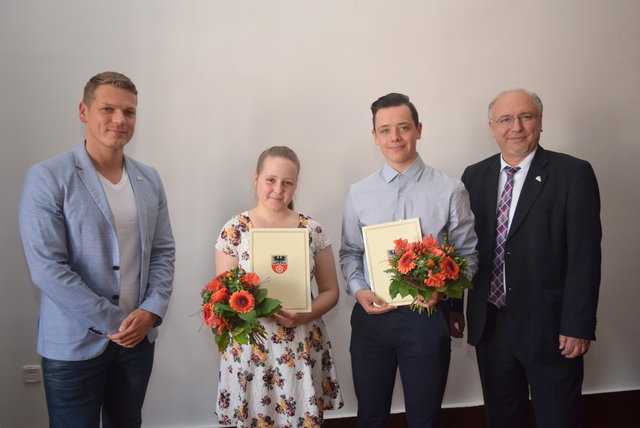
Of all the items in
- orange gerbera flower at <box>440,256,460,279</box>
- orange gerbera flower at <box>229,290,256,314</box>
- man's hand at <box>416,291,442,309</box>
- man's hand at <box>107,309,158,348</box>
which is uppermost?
orange gerbera flower at <box>440,256,460,279</box>

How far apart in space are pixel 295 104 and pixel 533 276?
1794mm

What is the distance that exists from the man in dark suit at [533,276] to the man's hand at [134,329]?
1628 millimetres

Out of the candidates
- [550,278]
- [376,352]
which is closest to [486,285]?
[550,278]

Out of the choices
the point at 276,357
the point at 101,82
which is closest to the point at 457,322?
the point at 276,357

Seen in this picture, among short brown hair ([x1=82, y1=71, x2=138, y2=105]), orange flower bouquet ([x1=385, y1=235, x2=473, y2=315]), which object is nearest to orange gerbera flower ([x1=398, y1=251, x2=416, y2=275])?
orange flower bouquet ([x1=385, y1=235, x2=473, y2=315])

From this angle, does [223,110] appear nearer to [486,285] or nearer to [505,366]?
[486,285]

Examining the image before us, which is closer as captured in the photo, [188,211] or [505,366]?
[505,366]

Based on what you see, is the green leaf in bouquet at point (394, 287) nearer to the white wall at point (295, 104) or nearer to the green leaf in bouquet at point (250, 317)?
the green leaf in bouquet at point (250, 317)

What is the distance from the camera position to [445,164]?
3.23m

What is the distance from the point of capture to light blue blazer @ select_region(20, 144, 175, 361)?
5.69 feet

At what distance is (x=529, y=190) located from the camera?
227 centimetres

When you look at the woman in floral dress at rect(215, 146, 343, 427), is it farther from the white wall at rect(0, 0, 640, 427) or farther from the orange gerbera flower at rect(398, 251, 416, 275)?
the white wall at rect(0, 0, 640, 427)

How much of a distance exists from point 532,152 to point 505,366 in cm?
114

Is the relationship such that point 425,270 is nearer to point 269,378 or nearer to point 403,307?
point 403,307
